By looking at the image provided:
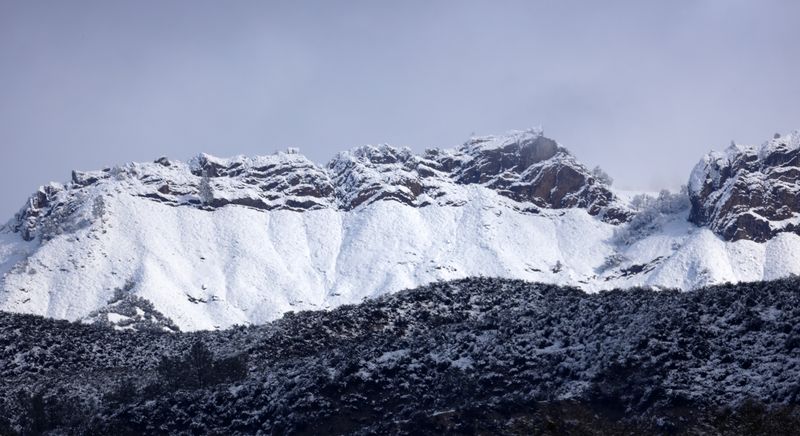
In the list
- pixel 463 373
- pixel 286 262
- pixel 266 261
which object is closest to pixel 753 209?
pixel 286 262

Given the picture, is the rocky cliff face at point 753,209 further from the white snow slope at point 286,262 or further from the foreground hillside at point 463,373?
the foreground hillside at point 463,373

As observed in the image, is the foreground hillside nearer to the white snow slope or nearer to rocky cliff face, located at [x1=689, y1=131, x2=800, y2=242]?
the white snow slope

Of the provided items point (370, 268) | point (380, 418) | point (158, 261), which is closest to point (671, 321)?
point (380, 418)

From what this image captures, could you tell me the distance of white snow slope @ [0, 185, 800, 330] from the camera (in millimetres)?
160875

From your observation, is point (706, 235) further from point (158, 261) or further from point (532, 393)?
point (532, 393)

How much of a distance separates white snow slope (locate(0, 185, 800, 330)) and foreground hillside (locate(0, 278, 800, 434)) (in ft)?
229

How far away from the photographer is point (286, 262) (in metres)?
184

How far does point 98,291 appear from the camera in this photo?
524 ft

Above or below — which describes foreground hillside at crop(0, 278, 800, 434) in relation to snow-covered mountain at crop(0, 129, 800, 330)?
below

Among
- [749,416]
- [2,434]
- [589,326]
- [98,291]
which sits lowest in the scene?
[749,416]

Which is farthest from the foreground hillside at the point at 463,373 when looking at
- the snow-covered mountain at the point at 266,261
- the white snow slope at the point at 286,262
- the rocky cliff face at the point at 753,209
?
the rocky cliff face at the point at 753,209

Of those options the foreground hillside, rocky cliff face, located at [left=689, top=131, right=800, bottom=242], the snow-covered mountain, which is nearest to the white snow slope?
the snow-covered mountain

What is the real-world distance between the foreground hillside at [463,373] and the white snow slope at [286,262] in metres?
69.7

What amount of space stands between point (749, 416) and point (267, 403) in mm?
34163
